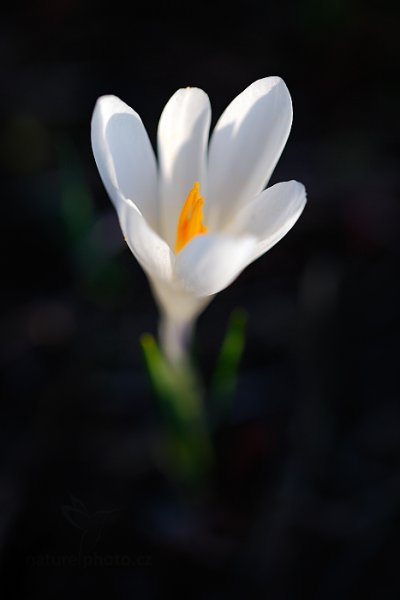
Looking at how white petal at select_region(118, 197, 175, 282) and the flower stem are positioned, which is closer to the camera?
white petal at select_region(118, 197, 175, 282)

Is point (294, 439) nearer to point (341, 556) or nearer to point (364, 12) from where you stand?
point (341, 556)

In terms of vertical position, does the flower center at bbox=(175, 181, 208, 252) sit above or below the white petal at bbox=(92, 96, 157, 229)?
below

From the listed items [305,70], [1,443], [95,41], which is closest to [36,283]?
[1,443]

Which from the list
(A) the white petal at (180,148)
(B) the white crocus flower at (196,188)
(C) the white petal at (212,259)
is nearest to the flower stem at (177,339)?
(B) the white crocus flower at (196,188)

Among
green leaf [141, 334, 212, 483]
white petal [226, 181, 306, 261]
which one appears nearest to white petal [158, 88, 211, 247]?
white petal [226, 181, 306, 261]

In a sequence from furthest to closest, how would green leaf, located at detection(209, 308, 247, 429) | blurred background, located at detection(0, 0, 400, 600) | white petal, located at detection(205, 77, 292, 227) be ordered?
1. blurred background, located at detection(0, 0, 400, 600)
2. green leaf, located at detection(209, 308, 247, 429)
3. white petal, located at detection(205, 77, 292, 227)

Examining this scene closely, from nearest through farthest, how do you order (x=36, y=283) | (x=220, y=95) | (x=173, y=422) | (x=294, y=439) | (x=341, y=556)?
(x=173, y=422) < (x=341, y=556) < (x=294, y=439) < (x=36, y=283) < (x=220, y=95)

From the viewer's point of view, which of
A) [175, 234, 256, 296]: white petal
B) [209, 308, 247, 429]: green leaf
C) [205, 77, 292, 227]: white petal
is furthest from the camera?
[209, 308, 247, 429]: green leaf

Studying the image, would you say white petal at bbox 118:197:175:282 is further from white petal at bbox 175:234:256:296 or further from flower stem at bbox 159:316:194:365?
flower stem at bbox 159:316:194:365

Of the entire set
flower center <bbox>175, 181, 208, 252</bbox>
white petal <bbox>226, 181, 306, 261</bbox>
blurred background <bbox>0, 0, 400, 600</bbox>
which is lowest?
blurred background <bbox>0, 0, 400, 600</bbox>
